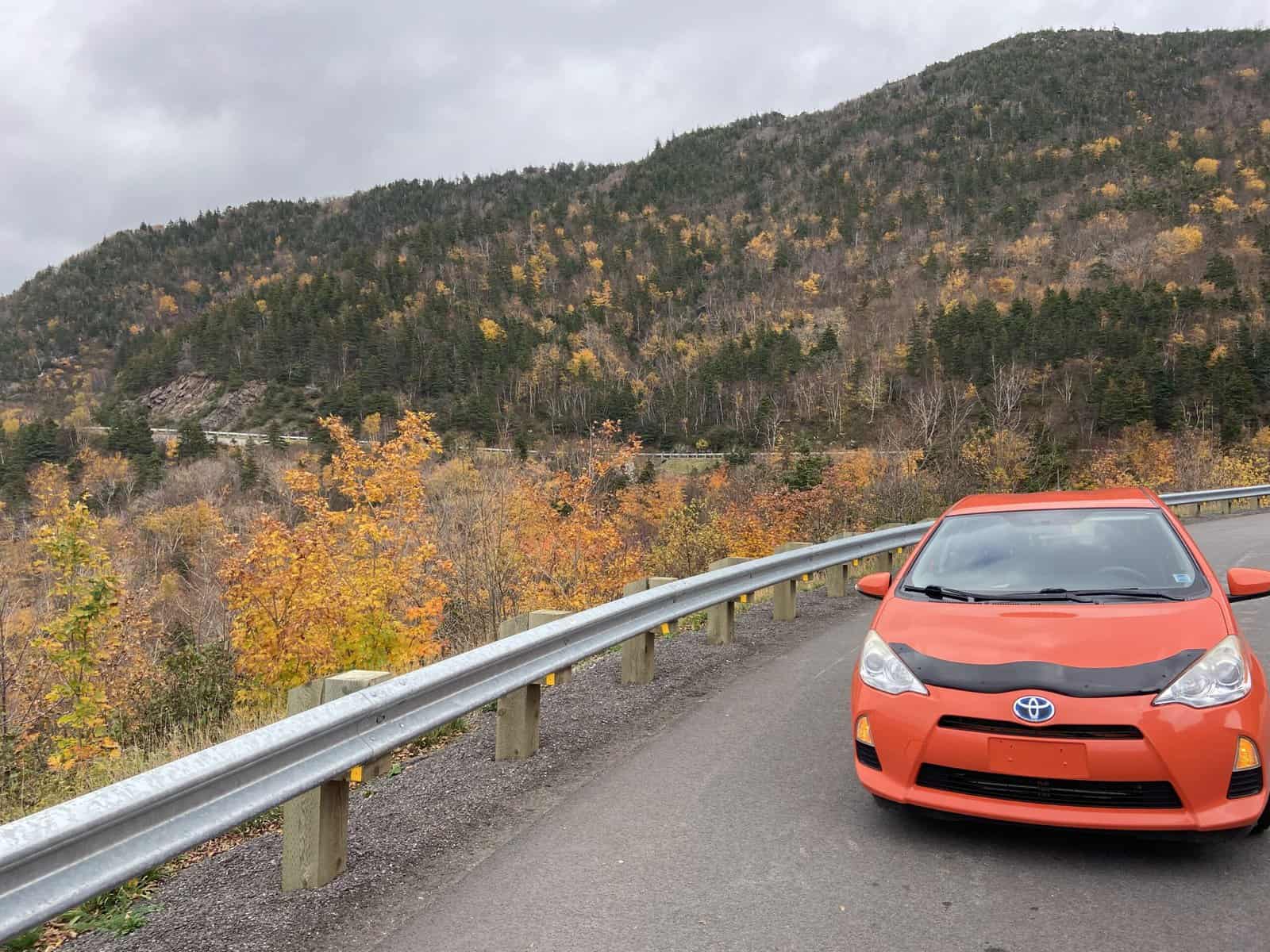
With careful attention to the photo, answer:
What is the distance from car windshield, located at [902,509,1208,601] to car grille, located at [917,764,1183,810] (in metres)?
1.03

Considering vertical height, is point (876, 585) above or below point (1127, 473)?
above

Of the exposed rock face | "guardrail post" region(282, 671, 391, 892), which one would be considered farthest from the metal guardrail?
the exposed rock face

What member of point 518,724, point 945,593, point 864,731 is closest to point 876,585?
point 945,593

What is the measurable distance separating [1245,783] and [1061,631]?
0.80 m

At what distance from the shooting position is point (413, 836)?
3.94 metres

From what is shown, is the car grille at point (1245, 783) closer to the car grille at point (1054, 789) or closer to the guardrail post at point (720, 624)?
the car grille at point (1054, 789)

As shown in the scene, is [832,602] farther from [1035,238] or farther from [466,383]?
[1035,238]

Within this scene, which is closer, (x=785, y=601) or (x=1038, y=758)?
(x=1038, y=758)

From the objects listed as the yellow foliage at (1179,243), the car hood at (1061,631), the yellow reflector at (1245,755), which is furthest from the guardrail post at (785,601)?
the yellow foliage at (1179,243)

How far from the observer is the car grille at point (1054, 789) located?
10.5 feet

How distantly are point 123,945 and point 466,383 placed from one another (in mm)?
133010

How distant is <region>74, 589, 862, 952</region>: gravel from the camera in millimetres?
3094

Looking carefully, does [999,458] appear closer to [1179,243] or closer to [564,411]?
[564,411]

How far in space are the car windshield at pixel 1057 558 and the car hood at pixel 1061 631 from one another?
0.21m
